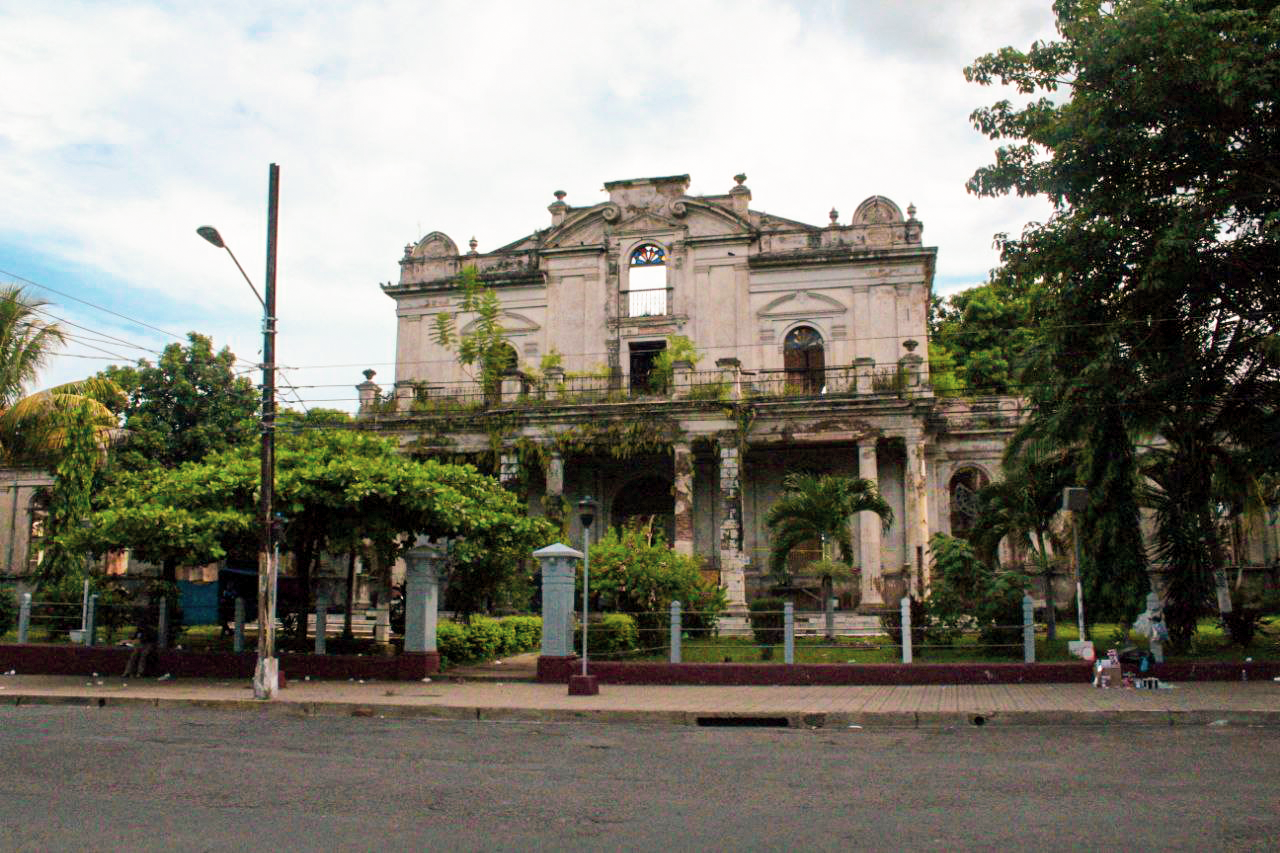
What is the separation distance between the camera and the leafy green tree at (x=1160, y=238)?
14992 mm

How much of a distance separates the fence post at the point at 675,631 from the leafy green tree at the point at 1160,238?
7.33 m

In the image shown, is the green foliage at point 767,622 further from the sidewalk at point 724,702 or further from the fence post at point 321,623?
the fence post at point 321,623

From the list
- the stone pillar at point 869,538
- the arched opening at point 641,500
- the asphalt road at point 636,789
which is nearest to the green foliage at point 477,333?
the arched opening at point 641,500

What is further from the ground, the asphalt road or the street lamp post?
the street lamp post

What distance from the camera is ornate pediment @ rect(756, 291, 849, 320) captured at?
1193 inches

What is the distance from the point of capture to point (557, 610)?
51.4ft

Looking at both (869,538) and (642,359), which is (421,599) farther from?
(642,359)

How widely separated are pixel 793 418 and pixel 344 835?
882 inches

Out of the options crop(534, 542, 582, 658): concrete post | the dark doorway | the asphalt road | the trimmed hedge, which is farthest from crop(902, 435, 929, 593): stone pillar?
the asphalt road

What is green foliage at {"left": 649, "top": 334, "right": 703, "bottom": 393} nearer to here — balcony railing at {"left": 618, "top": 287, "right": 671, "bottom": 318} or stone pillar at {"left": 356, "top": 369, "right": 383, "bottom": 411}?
balcony railing at {"left": 618, "top": 287, "right": 671, "bottom": 318}

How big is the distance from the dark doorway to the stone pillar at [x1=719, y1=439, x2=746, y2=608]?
185 inches

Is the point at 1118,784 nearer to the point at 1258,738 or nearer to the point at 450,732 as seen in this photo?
the point at 1258,738

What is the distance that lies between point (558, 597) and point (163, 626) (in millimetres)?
7042

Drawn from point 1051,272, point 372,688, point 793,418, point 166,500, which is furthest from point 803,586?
point 166,500
